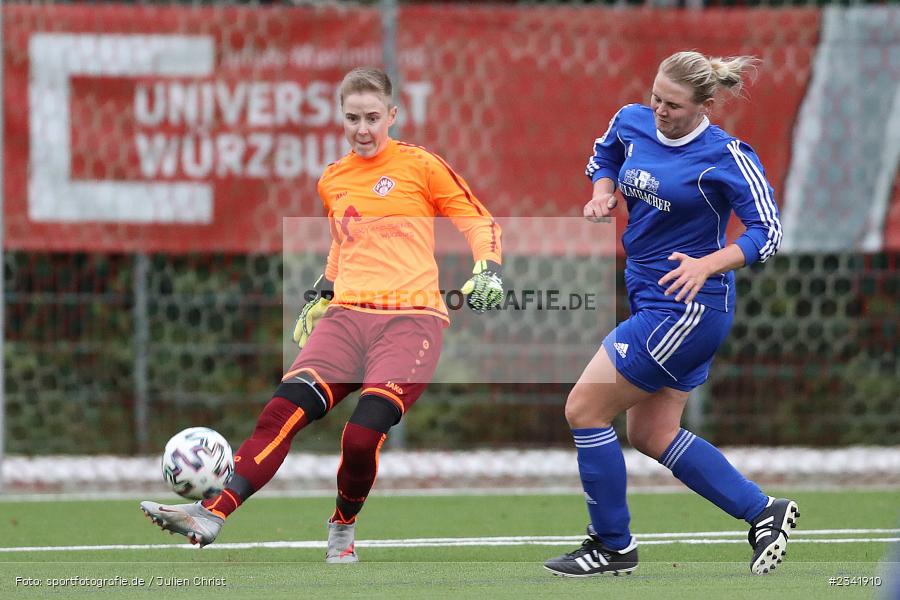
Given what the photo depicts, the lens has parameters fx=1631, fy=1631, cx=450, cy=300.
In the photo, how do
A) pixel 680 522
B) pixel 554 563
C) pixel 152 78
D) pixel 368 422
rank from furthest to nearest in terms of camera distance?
pixel 152 78 → pixel 680 522 → pixel 368 422 → pixel 554 563

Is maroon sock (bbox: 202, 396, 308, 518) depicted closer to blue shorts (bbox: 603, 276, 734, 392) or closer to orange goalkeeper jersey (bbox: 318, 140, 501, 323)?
orange goalkeeper jersey (bbox: 318, 140, 501, 323)

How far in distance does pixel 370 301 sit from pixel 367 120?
71cm

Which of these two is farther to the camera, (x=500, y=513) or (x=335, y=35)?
(x=335, y=35)

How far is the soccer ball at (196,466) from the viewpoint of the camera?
19.4ft

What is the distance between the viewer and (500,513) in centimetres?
821

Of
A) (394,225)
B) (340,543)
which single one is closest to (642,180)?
(394,225)

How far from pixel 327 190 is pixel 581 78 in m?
3.22

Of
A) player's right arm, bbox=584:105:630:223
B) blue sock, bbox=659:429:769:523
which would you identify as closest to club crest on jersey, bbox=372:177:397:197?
player's right arm, bbox=584:105:630:223

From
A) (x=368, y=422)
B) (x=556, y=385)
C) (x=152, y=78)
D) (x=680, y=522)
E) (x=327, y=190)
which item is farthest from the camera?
(x=556, y=385)

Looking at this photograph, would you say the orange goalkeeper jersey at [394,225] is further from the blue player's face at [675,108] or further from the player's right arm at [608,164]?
the blue player's face at [675,108]

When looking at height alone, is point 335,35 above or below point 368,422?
above

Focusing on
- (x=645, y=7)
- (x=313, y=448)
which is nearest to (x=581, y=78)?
(x=645, y=7)

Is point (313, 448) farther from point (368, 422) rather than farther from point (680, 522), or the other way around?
point (368, 422)

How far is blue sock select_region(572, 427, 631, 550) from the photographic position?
5789 mm
